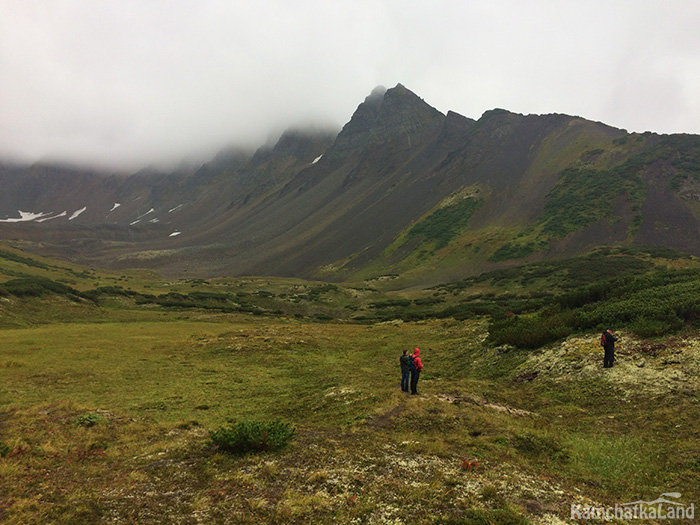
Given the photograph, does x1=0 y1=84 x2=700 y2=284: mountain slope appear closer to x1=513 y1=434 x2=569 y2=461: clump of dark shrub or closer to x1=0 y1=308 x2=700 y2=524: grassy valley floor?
x1=0 y1=308 x2=700 y2=524: grassy valley floor

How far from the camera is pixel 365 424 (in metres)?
13.6

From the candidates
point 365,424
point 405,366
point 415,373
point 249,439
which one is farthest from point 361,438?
point 405,366

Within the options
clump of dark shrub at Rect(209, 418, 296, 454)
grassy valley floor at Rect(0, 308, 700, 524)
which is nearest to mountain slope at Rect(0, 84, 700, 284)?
grassy valley floor at Rect(0, 308, 700, 524)

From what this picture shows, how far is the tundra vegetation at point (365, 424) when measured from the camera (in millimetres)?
8219

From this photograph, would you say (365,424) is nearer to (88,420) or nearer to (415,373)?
(415,373)

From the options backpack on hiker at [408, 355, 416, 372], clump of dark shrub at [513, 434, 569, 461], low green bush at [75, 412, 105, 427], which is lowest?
low green bush at [75, 412, 105, 427]

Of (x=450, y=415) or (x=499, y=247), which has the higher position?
(x=499, y=247)

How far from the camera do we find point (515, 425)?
12844mm

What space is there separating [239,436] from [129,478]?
296cm

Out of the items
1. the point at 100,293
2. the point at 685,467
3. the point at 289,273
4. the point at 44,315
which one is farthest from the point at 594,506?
the point at 289,273

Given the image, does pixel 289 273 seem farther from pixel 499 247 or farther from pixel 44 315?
pixel 44 315

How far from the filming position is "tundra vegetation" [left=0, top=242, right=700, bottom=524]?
822 centimetres

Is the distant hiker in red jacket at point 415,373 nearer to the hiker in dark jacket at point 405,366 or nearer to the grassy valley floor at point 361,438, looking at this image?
the hiker in dark jacket at point 405,366

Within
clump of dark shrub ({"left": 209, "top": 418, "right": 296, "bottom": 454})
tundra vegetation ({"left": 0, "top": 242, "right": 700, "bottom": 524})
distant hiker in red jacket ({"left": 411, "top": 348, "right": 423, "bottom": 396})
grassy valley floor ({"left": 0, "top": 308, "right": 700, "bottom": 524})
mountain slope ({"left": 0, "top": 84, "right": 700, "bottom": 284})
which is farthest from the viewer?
mountain slope ({"left": 0, "top": 84, "right": 700, "bottom": 284})
